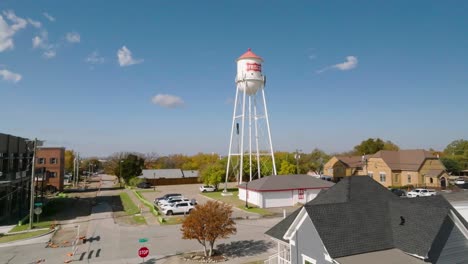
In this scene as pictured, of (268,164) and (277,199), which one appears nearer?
(277,199)

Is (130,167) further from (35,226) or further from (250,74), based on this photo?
(35,226)

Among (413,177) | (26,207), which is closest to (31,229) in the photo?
(26,207)

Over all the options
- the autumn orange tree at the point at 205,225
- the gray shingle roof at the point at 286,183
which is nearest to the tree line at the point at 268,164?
the gray shingle roof at the point at 286,183

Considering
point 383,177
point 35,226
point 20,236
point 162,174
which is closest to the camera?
point 20,236

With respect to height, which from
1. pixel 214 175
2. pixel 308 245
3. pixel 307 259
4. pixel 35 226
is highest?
pixel 214 175

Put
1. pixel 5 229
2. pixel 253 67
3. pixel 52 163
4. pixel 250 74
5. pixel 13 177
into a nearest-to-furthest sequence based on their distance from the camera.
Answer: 1. pixel 5 229
2. pixel 13 177
3. pixel 250 74
4. pixel 253 67
5. pixel 52 163

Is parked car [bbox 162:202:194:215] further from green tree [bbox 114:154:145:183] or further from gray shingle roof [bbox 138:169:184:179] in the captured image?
gray shingle roof [bbox 138:169:184:179]

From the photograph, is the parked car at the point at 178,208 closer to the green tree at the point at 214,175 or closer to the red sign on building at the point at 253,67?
the green tree at the point at 214,175

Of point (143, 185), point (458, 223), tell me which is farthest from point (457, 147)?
point (458, 223)
